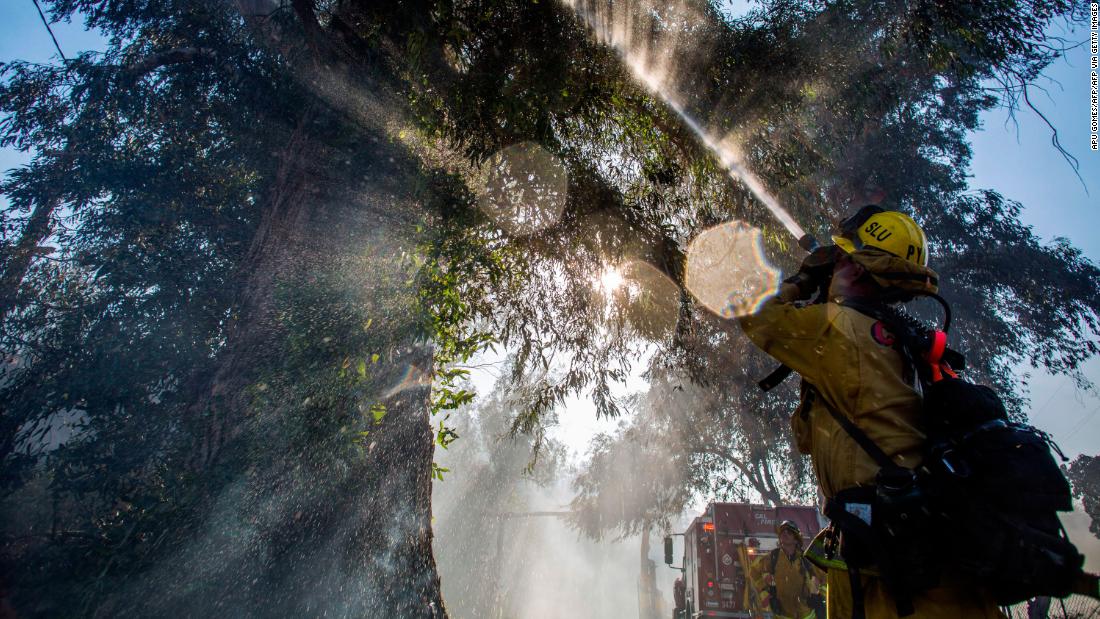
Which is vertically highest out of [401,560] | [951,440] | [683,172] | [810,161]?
[810,161]

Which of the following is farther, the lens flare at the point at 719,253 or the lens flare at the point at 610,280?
the lens flare at the point at 610,280

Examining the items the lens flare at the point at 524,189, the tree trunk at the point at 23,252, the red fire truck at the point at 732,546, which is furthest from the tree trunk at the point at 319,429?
the red fire truck at the point at 732,546

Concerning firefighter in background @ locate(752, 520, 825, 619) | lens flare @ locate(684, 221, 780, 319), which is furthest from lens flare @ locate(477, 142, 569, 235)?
firefighter in background @ locate(752, 520, 825, 619)

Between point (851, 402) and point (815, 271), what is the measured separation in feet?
2.66

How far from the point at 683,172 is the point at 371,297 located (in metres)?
3.79

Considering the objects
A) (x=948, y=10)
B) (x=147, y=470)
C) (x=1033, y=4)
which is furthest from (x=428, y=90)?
(x=1033, y=4)

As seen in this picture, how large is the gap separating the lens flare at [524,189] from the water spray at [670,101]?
1.25 meters

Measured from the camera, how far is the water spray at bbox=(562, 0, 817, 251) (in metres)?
4.81

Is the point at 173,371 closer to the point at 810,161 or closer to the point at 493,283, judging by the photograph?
the point at 493,283

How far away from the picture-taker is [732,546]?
10867mm

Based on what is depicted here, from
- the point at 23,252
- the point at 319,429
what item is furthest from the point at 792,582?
the point at 23,252

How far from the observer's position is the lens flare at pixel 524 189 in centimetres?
521

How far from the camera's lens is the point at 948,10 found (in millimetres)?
4469

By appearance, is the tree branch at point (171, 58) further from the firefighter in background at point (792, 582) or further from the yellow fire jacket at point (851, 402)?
the firefighter in background at point (792, 582)
